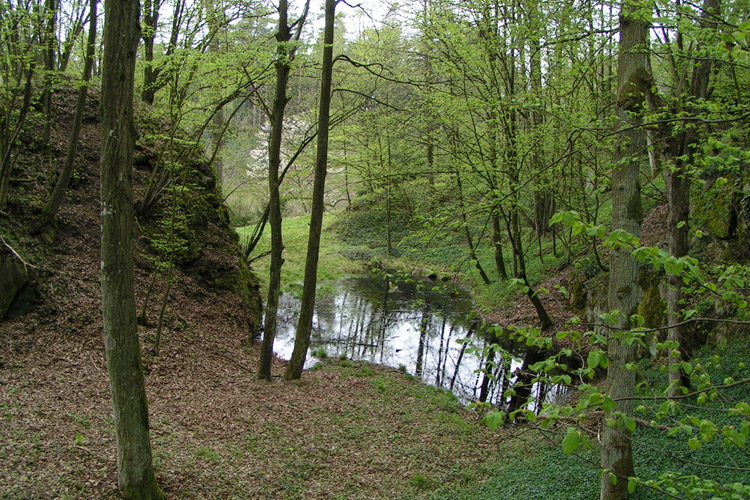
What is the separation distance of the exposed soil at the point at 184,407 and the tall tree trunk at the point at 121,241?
56 cm

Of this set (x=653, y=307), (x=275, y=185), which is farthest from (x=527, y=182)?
(x=653, y=307)

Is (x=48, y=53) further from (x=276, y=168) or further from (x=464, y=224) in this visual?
(x=464, y=224)

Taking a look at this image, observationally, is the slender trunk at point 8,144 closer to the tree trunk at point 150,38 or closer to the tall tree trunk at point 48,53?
the tall tree trunk at point 48,53

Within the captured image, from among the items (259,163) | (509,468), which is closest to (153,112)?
(509,468)

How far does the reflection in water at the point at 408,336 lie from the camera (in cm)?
1080

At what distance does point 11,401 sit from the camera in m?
5.70

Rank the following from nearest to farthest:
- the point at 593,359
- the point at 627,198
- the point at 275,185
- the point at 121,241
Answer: the point at 593,359 < the point at 121,241 < the point at 627,198 < the point at 275,185

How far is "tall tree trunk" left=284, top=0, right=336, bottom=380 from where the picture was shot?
8.73m

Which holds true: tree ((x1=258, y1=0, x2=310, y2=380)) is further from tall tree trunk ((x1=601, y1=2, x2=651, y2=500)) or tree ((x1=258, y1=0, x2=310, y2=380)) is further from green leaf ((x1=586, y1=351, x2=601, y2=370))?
green leaf ((x1=586, y1=351, x2=601, y2=370))

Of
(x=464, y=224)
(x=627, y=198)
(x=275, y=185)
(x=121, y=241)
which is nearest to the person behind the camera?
(x=121, y=241)

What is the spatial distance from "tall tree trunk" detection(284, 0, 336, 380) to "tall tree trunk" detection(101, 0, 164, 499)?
15.1 feet

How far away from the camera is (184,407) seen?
23.8 ft

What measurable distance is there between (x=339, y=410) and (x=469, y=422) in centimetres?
238

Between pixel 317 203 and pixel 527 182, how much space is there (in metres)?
5.67
